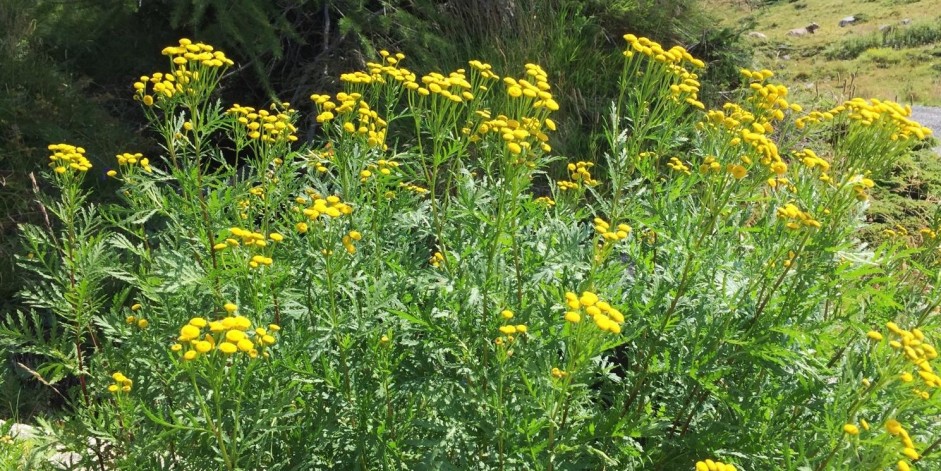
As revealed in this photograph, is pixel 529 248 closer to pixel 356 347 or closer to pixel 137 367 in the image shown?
pixel 356 347

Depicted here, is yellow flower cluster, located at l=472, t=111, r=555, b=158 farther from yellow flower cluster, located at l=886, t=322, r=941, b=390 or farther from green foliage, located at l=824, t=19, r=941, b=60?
green foliage, located at l=824, t=19, r=941, b=60

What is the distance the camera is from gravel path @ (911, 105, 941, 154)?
7.63 meters

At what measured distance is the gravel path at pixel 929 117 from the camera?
25.0 feet

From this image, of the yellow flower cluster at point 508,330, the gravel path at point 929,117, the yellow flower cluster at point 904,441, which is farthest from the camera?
the gravel path at point 929,117

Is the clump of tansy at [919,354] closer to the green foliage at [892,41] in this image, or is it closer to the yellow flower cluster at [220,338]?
the yellow flower cluster at [220,338]

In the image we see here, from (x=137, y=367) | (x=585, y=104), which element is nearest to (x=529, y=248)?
(x=137, y=367)

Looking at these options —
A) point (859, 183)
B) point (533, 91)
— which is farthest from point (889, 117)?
point (533, 91)

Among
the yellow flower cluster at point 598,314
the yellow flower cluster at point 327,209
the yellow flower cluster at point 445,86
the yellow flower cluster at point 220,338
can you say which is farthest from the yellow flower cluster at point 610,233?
the yellow flower cluster at point 220,338

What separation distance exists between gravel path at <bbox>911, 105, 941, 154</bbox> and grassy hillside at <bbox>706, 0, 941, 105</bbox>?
0.29 meters

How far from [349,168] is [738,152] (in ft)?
4.25

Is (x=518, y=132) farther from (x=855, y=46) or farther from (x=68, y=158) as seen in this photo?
(x=855, y=46)

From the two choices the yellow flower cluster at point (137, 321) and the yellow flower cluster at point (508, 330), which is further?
the yellow flower cluster at point (137, 321)

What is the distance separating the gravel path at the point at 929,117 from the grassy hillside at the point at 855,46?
295mm

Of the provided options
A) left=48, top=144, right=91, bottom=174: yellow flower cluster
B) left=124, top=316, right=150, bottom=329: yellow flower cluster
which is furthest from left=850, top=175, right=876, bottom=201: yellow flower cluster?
left=48, top=144, right=91, bottom=174: yellow flower cluster
